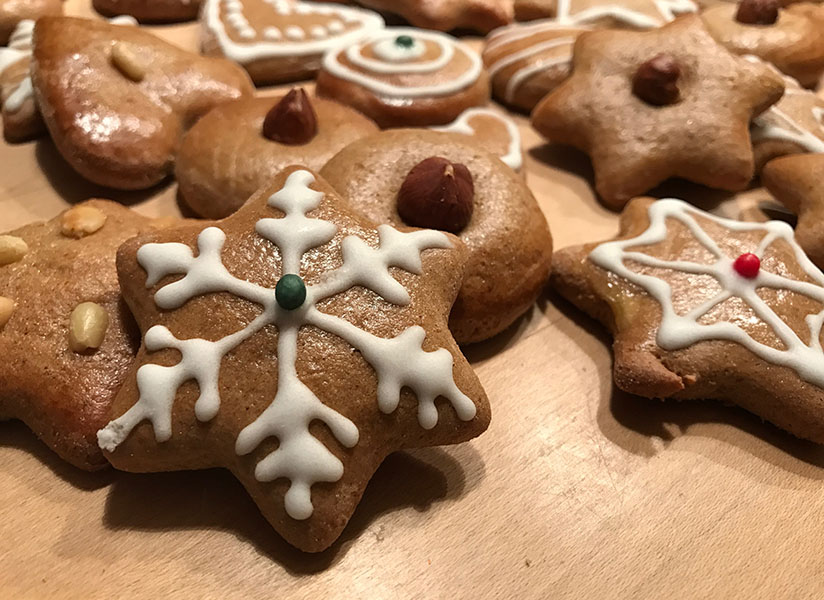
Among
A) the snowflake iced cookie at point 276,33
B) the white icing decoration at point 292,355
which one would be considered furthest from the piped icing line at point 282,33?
the white icing decoration at point 292,355

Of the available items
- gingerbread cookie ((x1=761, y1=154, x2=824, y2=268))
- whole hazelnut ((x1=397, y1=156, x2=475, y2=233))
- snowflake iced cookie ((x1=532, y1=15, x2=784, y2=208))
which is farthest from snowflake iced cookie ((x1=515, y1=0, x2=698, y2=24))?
whole hazelnut ((x1=397, y1=156, x2=475, y2=233))

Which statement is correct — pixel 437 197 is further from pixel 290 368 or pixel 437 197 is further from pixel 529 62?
pixel 529 62

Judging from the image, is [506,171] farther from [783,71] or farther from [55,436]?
[783,71]

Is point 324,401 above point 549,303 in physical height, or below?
above

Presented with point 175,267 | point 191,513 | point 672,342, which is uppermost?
point 175,267

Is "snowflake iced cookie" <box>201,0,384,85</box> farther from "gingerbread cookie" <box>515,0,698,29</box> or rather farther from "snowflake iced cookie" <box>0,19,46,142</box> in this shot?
"gingerbread cookie" <box>515,0,698,29</box>

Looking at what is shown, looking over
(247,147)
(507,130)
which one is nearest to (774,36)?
(507,130)

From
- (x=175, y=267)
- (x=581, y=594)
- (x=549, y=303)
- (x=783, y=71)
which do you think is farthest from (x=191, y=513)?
(x=783, y=71)
